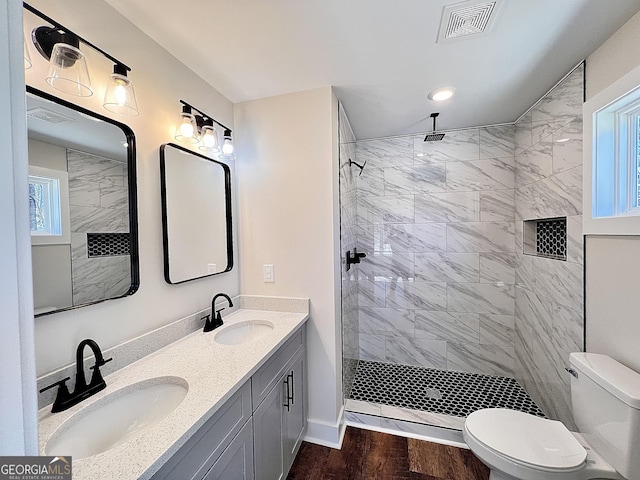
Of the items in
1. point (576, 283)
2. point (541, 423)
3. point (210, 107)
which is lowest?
point (541, 423)

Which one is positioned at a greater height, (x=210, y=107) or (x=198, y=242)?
(x=210, y=107)

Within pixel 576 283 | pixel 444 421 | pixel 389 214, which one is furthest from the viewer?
pixel 389 214

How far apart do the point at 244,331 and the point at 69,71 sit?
1.48 meters

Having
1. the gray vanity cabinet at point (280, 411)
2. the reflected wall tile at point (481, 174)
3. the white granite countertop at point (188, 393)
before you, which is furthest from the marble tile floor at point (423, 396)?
the reflected wall tile at point (481, 174)

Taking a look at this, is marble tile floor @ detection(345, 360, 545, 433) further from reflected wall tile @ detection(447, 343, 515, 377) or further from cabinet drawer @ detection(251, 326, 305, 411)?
cabinet drawer @ detection(251, 326, 305, 411)

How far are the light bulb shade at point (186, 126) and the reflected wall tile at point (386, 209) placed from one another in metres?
1.78

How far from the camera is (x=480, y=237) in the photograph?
2.51m

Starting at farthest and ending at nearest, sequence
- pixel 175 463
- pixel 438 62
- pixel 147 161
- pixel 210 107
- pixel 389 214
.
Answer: pixel 389 214
pixel 210 107
pixel 438 62
pixel 147 161
pixel 175 463

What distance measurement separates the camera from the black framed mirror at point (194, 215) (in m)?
1.40

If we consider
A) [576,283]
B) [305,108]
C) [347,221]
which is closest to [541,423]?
[576,283]

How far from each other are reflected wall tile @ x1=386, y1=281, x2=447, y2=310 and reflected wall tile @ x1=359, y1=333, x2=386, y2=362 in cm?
39

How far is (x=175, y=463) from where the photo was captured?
763 millimetres

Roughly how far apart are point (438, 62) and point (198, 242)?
1.74 meters

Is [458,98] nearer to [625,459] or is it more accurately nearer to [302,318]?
[302,318]
